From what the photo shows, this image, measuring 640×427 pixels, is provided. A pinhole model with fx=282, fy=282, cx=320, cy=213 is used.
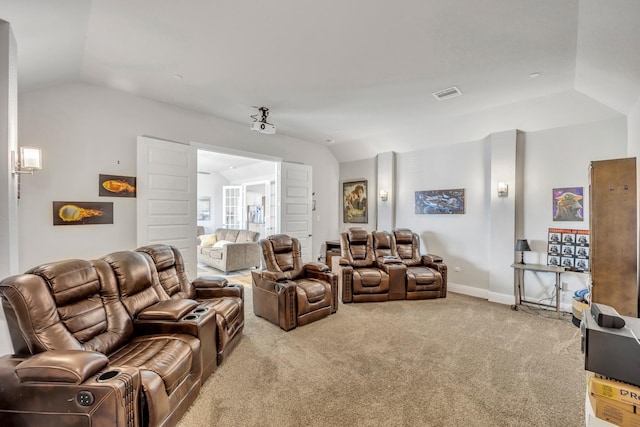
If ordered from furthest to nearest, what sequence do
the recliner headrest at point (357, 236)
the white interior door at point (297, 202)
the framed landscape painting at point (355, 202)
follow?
the framed landscape painting at point (355, 202)
the white interior door at point (297, 202)
the recliner headrest at point (357, 236)

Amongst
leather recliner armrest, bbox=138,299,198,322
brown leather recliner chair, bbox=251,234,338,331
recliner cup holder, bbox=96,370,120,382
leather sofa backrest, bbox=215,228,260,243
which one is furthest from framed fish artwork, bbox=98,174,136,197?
leather sofa backrest, bbox=215,228,260,243

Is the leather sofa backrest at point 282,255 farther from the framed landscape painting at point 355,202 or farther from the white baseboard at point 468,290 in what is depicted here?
the white baseboard at point 468,290

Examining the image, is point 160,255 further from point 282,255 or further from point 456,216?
point 456,216

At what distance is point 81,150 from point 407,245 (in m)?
5.30

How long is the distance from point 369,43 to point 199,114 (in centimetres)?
321

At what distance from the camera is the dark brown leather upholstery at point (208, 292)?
2744mm

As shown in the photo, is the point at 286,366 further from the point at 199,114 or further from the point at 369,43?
the point at 199,114

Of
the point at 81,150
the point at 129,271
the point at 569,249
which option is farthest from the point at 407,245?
the point at 81,150

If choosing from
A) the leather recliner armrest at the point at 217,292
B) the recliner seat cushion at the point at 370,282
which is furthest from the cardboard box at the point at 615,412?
the recliner seat cushion at the point at 370,282

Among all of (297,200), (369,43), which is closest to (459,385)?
(369,43)

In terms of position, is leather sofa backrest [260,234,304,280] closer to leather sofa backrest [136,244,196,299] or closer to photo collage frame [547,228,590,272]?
leather sofa backrest [136,244,196,299]

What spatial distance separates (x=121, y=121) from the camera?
3.91 m

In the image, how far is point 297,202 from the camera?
612cm

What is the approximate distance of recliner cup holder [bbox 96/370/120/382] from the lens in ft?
4.93
